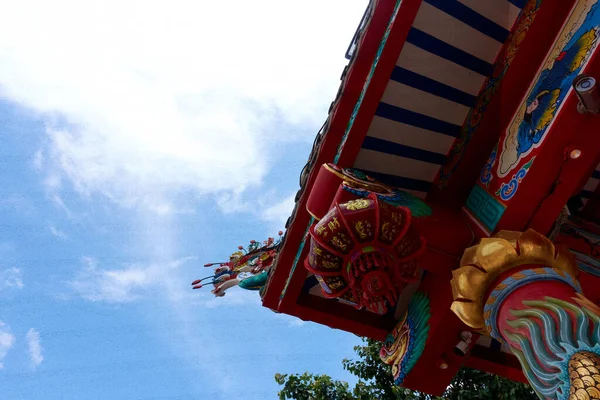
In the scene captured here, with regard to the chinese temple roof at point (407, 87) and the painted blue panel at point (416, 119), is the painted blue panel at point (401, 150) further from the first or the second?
the painted blue panel at point (416, 119)

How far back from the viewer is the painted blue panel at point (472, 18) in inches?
167

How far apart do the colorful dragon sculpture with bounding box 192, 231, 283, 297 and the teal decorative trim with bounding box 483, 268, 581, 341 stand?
3852 millimetres

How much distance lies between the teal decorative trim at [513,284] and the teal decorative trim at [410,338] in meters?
1.23

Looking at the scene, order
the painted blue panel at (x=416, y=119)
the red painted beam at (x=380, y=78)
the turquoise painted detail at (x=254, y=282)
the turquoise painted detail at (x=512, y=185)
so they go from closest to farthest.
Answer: the turquoise painted detail at (x=512, y=185), the red painted beam at (x=380, y=78), the painted blue panel at (x=416, y=119), the turquoise painted detail at (x=254, y=282)

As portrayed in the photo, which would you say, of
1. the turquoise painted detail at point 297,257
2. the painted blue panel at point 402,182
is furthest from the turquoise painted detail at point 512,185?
the turquoise painted detail at point 297,257

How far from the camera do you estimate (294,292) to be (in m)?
5.09

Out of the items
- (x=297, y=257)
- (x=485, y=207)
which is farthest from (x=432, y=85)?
(x=297, y=257)

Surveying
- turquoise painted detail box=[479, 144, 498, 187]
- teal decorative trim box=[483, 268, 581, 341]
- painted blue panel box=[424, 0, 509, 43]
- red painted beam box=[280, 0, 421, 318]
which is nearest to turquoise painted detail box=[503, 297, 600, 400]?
teal decorative trim box=[483, 268, 581, 341]

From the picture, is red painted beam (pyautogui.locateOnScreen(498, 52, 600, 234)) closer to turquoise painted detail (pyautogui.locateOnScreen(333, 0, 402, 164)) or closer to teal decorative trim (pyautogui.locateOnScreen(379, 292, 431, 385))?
teal decorative trim (pyautogui.locateOnScreen(379, 292, 431, 385))

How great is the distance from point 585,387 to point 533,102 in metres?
2.46

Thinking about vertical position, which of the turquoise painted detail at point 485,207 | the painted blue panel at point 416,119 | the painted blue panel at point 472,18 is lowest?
the turquoise painted detail at point 485,207

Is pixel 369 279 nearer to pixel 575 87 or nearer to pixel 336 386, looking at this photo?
pixel 575 87

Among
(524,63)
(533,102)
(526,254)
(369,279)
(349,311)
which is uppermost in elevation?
(524,63)

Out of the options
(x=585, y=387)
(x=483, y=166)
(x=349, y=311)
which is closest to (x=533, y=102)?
(x=483, y=166)
